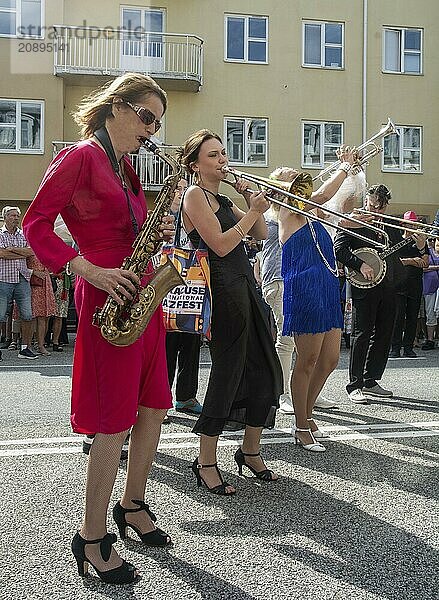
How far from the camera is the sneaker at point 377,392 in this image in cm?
800

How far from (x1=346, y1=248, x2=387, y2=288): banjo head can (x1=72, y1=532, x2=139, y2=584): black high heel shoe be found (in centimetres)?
386

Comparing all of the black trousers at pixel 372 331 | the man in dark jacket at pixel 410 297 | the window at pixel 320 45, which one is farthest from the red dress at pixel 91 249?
the window at pixel 320 45

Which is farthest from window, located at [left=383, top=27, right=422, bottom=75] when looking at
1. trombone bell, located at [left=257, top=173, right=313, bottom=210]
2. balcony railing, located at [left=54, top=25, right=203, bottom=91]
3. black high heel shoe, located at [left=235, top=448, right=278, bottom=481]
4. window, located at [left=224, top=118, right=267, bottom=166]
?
black high heel shoe, located at [left=235, top=448, right=278, bottom=481]

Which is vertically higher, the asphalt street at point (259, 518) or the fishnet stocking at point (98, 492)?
the fishnet stocking at point (98, 492)

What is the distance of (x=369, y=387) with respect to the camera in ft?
26.5

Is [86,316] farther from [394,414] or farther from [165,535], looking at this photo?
[394,414]

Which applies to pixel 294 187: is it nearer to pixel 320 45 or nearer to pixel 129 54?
pixel 129 54

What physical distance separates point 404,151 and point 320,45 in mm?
4499

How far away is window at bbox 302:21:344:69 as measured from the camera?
26.4m

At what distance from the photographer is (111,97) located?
3.45 m

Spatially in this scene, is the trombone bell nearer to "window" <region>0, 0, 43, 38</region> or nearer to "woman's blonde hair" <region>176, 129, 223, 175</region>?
"woman's blonde hair" <region>176, 129, 223, 175</region>

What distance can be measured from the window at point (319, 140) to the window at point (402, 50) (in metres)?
2.81

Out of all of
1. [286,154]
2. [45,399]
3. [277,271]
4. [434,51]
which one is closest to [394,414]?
[277,271]

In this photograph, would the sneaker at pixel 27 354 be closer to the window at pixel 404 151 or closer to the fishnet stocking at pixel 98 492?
the fishnet stocking at pixel 98 492
